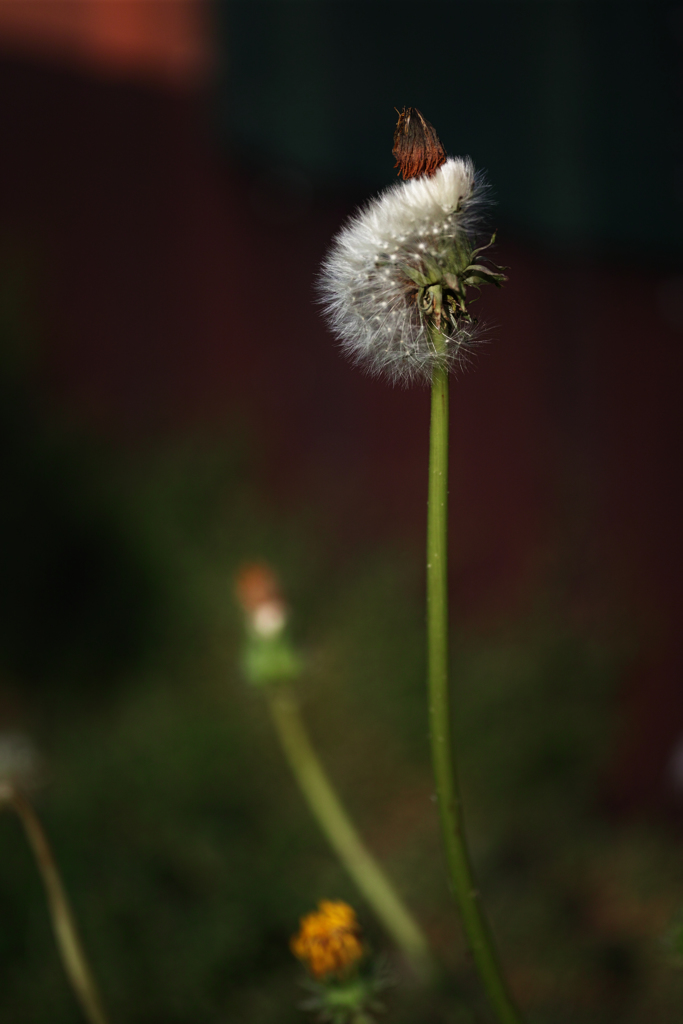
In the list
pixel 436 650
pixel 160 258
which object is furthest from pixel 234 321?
pixel 436 650

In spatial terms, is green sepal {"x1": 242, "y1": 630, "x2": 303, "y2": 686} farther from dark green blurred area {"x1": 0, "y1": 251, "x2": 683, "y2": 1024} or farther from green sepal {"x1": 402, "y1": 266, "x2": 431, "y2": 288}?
green sepal {"x1": 402, "y1": 266, "x2": 431, "y2": 288}

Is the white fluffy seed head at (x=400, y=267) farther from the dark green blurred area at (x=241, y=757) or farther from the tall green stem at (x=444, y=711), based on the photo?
the dark green blurred area at (x=241, y=757)

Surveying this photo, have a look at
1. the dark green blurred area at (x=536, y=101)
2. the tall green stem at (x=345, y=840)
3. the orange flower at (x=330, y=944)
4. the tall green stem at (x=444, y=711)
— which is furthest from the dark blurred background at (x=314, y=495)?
the tall green stem at (x=444, y=711)

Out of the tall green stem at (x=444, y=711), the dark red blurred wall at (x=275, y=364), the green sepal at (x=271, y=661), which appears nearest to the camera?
the tall green stem at (x=444, y=711)

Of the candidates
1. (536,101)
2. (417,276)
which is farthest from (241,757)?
(417,276)

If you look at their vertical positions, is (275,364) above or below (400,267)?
above

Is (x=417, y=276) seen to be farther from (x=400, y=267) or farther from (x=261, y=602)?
(x=261, y=602)

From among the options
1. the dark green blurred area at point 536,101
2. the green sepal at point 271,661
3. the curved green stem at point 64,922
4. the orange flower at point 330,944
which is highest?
the dark green blurred area at point 536,101
